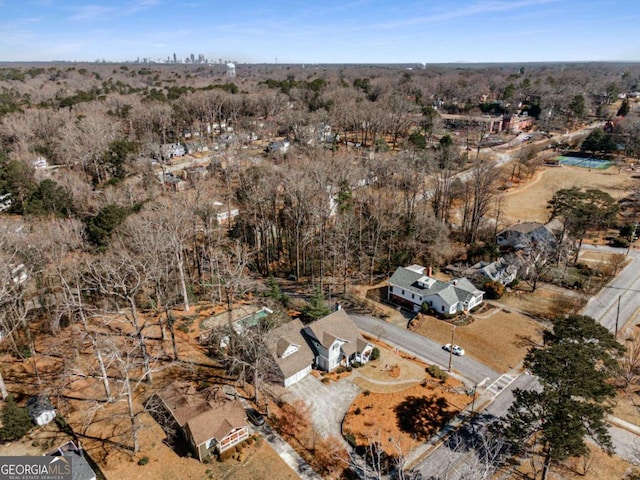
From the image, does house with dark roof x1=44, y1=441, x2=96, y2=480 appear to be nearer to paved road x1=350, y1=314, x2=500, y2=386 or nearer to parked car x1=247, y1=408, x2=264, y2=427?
parked car x1=247, y1=408, x2=264, y2=427

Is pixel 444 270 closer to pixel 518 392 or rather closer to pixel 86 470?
pixel 518 392

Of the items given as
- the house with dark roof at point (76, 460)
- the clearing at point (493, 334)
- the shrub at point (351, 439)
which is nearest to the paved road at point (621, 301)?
the clearing at point (493, 334)

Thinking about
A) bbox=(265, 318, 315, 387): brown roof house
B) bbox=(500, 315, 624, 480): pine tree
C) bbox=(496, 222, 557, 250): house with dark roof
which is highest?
bbox=(500, 315, 624, 480): pine tree

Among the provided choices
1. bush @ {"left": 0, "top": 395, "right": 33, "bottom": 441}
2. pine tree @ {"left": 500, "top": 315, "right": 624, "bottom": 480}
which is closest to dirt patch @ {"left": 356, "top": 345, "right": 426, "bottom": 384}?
pine tree @ {"left": 500, "top": 315, "right": 624, "bottom": 480}

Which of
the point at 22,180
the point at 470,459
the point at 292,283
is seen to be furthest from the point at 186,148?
the point at 470,459

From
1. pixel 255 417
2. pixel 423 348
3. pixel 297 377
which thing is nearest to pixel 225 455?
pixel 255 417

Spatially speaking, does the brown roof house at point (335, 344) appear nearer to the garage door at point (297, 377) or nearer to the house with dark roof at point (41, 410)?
the garage door at point (297, 377)

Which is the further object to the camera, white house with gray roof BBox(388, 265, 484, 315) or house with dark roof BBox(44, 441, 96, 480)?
white house with gray roof BBox(388, 265, 484, 315)
